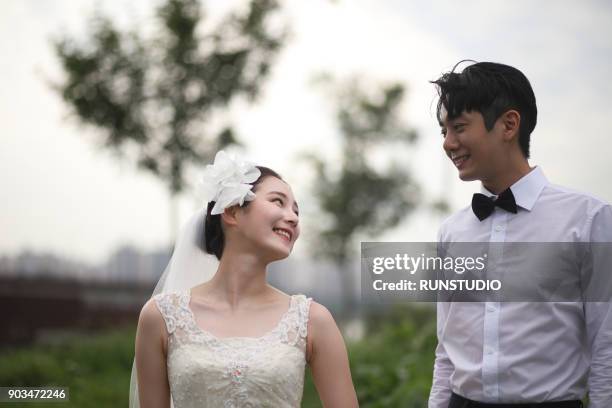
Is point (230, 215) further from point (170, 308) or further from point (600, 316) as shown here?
point (600, 316)

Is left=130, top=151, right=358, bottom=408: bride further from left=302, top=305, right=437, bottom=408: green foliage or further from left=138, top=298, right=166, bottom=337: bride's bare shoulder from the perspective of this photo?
left=302, top=305, right=437, bottom=408: green foliage

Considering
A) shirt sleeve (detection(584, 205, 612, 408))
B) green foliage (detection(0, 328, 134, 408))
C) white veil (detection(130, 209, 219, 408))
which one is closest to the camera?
shirt sleeve (detection(584, 205, 612, 408))

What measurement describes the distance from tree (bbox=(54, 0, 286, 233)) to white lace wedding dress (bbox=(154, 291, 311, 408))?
776 centimetres

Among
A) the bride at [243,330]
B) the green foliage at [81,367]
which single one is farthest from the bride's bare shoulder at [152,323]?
the green foliage at [81,367]

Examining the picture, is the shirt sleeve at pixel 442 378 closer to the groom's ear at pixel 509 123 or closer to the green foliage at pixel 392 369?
the groom's ear at pixel 509 123

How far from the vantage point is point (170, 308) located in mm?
2832

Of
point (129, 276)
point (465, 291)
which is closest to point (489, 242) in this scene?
point (465, 291)

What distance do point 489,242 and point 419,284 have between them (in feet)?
1.74

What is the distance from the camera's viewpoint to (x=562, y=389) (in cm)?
257

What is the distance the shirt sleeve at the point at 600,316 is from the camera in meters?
2.49

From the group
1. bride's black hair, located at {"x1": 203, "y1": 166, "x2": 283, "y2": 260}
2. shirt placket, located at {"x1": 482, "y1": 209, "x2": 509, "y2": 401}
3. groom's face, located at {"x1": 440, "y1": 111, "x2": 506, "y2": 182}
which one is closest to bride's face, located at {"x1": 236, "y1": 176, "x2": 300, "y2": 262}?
bride's black hair, located at {"x1": 203, "y1": 166, "x2": 283, "y2": 260}

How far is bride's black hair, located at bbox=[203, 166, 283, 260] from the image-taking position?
3.02m

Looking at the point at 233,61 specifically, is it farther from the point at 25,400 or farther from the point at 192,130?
the point at 25,400

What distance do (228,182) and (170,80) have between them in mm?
7985
